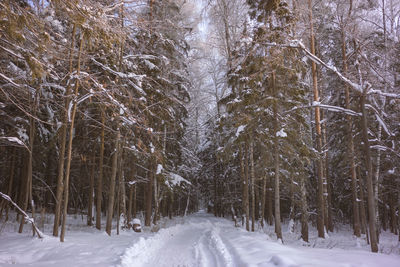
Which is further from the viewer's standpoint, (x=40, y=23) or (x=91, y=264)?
(x=91, y=264)

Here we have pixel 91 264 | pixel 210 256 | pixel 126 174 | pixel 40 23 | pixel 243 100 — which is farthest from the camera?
pixel 126 174

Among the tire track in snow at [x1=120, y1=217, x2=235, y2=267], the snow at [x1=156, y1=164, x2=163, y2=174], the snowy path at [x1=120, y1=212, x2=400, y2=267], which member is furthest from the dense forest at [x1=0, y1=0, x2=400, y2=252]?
the tire track in snow at [x1=120, y1=217, x2=235, y2=267]

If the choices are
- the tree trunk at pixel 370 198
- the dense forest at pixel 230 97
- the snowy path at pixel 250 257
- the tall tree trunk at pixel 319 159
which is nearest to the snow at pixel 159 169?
the dense forest at pixel 230 97

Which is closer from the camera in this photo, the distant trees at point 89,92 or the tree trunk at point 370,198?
the distant trees at point 89,92

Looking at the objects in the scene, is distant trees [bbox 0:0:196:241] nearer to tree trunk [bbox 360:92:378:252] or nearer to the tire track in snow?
the tire track in snow

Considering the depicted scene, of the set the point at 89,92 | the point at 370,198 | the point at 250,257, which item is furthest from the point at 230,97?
the point at 250,257

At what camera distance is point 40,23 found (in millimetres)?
4512

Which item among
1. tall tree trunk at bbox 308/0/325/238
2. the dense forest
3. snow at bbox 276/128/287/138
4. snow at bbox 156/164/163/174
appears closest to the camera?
the dense forest

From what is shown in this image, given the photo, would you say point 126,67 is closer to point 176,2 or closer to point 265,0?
point 176,2

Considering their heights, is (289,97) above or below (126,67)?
below

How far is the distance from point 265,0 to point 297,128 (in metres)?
6.33

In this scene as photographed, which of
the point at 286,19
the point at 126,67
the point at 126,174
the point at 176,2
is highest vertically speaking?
the point at 176,2

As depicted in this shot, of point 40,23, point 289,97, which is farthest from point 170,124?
point 40,23

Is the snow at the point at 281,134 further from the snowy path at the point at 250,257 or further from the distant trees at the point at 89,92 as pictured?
the distant trees at the point at 89,92
